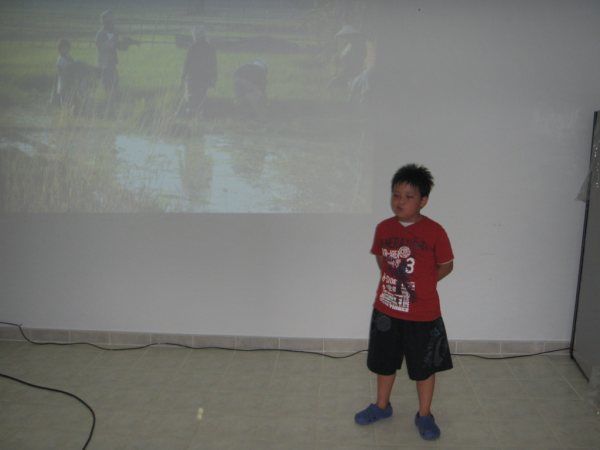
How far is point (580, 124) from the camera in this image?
2.94 meters

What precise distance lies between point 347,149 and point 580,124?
50.6 inches

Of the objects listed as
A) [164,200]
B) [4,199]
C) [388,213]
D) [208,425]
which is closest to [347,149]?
[388,213]

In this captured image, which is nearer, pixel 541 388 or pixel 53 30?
pixel 541 388

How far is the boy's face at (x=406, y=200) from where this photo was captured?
7.17 feet

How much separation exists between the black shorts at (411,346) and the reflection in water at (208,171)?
0.96m

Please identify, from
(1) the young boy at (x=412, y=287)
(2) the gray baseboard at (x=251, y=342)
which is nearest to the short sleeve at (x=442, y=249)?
(1) the young boy at (x=412, y=287)

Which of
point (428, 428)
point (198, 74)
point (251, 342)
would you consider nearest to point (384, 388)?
point (428, 428)

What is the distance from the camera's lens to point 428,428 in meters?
2.33

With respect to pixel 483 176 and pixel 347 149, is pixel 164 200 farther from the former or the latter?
pixel 483 176

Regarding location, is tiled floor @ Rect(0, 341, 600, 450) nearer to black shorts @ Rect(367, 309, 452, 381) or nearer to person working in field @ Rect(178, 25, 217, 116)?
black shorts @ Rect(367, 309, 452, 381)

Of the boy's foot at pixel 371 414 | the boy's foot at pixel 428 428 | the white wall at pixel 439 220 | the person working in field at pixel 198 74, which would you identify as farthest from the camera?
the person working in field at pixel 198 74

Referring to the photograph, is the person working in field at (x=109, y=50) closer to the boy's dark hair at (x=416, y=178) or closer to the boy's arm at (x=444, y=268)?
the boy's dark hair at (x=416, y=178)

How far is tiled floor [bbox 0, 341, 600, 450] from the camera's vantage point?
7.67ft

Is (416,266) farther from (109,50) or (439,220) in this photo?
(109,50)
